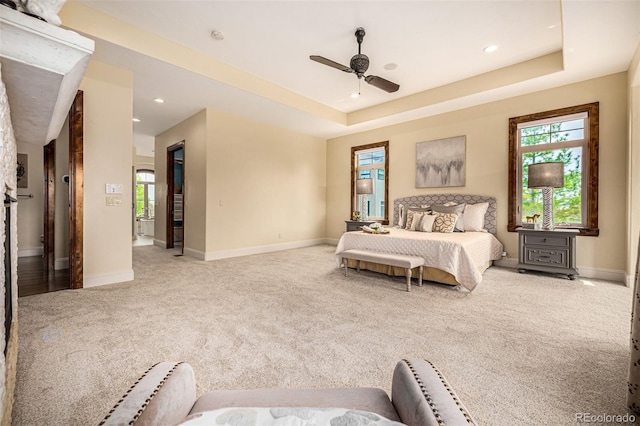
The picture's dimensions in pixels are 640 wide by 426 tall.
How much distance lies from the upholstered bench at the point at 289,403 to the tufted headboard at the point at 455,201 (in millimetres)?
4847

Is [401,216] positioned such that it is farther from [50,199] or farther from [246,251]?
[50,199]

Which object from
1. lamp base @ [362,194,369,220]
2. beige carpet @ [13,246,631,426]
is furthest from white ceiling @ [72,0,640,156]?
beige carpet @ [13,246,631,426]

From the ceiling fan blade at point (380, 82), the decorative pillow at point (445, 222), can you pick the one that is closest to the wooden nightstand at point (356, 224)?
the decorative pillow at point (445, 222)

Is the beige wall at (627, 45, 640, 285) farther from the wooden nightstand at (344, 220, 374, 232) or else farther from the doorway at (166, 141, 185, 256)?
the doorway at (166, 141, 185, 256)

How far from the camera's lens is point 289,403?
2.77 ft

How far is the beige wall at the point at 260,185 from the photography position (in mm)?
5434

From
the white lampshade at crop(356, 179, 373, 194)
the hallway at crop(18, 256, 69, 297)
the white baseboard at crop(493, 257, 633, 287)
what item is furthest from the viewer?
the white lampshade at crop(356, 179, 373, 194)

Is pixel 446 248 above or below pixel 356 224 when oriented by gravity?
below

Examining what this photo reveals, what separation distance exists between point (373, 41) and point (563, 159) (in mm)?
3489

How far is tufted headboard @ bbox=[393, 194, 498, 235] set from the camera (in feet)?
16.1

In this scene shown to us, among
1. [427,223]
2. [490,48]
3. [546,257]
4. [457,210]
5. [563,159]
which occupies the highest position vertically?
[490,48]

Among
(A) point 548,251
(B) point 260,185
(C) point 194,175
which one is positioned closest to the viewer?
(A) point 548,251

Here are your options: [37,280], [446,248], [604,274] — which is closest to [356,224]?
[446,248]

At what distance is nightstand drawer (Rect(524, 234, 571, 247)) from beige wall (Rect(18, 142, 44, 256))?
8.68m
